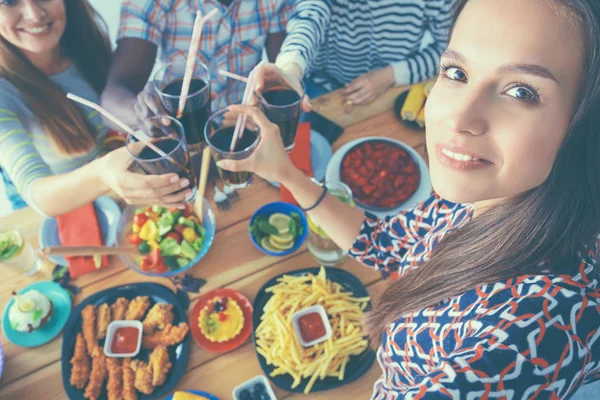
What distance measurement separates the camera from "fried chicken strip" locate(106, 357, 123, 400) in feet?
4.48

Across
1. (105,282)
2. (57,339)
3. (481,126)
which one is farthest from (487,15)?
(57,339)

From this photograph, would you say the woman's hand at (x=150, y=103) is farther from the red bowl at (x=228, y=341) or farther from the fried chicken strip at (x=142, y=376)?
the fried chicken strip at (x=142, y=376)

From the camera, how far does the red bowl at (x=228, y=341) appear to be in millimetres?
1447

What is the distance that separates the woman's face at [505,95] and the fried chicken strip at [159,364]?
44.2 inches

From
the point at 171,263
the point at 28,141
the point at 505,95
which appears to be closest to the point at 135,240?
the point at 171,263

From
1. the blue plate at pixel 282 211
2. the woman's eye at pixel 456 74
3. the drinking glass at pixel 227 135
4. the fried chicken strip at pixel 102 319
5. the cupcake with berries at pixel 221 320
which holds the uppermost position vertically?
the woman's eye at pixel 456 74

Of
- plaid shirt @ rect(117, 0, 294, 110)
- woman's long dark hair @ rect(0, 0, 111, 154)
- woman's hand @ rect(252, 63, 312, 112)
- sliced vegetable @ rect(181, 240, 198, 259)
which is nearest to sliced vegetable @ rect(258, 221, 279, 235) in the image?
sliced vegetable @ rect(181, 240, 198, 259)

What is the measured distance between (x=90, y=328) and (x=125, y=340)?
0.14 metres

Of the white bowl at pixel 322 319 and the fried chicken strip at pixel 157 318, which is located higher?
the white bowl at pixel 322 319

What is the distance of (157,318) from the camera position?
1491mm

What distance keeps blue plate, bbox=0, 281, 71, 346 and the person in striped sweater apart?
54.7 inches

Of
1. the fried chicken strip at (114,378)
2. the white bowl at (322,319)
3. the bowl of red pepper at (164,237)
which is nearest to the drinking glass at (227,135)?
the bowl of red pepper at (164,237)

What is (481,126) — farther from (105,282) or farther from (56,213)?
(56,213)

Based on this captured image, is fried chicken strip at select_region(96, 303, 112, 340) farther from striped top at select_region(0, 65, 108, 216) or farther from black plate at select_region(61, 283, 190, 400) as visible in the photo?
striped top at select_region(0, 65, 108, 216)
